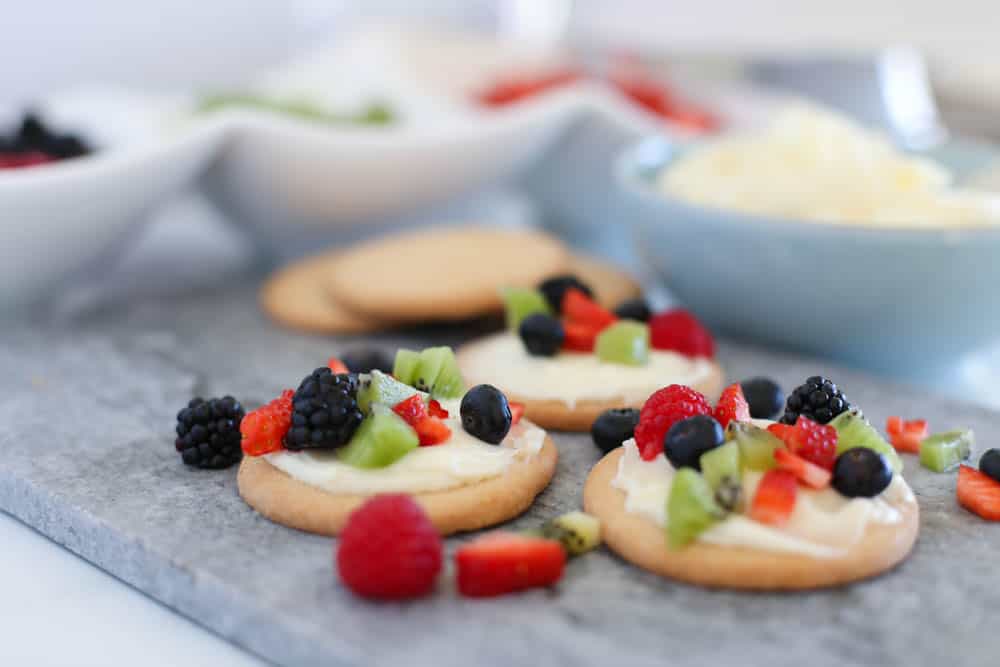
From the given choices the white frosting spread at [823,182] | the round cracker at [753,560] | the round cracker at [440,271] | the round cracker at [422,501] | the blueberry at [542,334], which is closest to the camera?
the round cracker at [753,560]

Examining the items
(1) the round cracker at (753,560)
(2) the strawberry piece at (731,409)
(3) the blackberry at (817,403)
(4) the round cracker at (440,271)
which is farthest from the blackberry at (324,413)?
(4) the round cracker at (440,271)

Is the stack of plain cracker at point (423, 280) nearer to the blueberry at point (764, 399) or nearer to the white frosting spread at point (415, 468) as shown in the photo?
the blueberry at point (764, 399)

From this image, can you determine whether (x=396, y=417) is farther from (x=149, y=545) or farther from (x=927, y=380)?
(x=927, y=380)

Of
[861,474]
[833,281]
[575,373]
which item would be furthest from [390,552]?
[833,281]

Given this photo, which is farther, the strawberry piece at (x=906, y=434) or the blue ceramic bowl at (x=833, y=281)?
the blue ceramic bowl at (x=833, y=281)

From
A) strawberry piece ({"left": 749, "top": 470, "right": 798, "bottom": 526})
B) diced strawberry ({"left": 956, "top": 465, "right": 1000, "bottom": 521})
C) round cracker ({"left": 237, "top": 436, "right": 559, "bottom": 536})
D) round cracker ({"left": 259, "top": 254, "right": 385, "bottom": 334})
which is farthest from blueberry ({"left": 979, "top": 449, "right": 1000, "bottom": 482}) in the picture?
round cracker ({"left": 259, "top": 254, "right": 385, "bottom": 334})

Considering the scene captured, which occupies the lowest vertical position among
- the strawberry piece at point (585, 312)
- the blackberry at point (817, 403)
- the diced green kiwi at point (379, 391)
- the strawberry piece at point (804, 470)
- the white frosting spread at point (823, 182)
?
the strawberry piece at point (585, 312)

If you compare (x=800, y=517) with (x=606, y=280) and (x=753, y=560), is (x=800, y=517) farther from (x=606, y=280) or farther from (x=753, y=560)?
(x=606, y=280)
